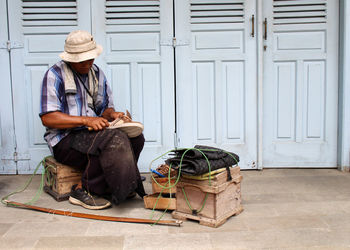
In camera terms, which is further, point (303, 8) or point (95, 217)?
point (303, 8)

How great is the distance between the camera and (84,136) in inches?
115

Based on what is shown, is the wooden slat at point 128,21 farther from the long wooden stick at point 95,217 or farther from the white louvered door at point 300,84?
the long wooden stick at point 95,217

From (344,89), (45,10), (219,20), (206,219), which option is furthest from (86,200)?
(344,89)

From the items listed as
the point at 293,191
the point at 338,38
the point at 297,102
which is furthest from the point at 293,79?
the point at 293,191

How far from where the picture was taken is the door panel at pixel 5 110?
3.77 m

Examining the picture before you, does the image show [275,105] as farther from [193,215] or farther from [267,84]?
[193,215]

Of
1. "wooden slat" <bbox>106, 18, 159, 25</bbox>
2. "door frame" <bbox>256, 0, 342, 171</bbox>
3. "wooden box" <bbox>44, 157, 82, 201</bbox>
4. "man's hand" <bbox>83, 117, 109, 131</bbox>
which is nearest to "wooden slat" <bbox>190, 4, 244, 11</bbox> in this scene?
"door frame" <bbox>256, 0, 342, 171</bbox>

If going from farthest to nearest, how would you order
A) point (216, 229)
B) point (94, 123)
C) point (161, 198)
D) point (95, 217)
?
point (94, 123) → point (161, 198) → point (95, 217) → point (216, 229)

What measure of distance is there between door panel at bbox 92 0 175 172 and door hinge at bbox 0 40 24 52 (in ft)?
2.49

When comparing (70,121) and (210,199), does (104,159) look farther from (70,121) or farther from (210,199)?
(210,199)

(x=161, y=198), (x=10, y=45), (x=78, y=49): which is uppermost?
(x=10, y=45)

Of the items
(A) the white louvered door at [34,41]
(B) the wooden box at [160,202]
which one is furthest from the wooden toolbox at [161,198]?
(A) the white louvered door at [34,41]

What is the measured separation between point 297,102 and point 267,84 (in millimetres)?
362

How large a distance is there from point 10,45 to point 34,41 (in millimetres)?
235
